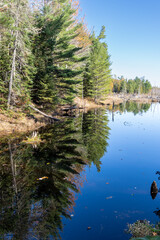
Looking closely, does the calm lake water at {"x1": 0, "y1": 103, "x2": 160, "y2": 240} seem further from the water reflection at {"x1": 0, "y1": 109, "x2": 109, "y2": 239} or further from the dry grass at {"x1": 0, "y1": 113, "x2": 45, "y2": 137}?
the dry grass at {"x1": 0, "y1": 113, "x2": 45, "y2": 137}

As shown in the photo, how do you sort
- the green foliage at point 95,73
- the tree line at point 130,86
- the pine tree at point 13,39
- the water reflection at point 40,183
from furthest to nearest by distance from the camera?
1. the tree line at point 130,86
2. the green foliage at point 95,73
3. the pine tree at point 13,39
4. the water reflection at point 40,183

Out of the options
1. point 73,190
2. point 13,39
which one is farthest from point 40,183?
point 13,39

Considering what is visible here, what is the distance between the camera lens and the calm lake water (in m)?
4.40

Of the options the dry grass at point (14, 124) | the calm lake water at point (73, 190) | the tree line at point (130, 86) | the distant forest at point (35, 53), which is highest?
the tree line at point (130, 86)

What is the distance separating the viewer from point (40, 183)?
21.1 ft

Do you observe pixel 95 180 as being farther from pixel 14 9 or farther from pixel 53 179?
pixel 14 9

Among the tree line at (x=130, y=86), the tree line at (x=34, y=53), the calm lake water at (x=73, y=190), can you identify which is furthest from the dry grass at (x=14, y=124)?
the tree line at (x=130, y=86)

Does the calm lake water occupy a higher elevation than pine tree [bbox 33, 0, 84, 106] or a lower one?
lower

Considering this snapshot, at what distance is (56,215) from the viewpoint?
4.84 meters

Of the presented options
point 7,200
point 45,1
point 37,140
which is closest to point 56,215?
point 7,200

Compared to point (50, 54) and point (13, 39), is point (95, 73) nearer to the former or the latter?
point (50, 54)

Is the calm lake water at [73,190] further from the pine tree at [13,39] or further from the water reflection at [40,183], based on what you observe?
the pine tree at [13,39]

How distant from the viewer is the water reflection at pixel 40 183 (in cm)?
430

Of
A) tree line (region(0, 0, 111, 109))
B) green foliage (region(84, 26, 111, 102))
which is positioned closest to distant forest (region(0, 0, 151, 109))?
tree line (region(0, 0, 111, 109))
